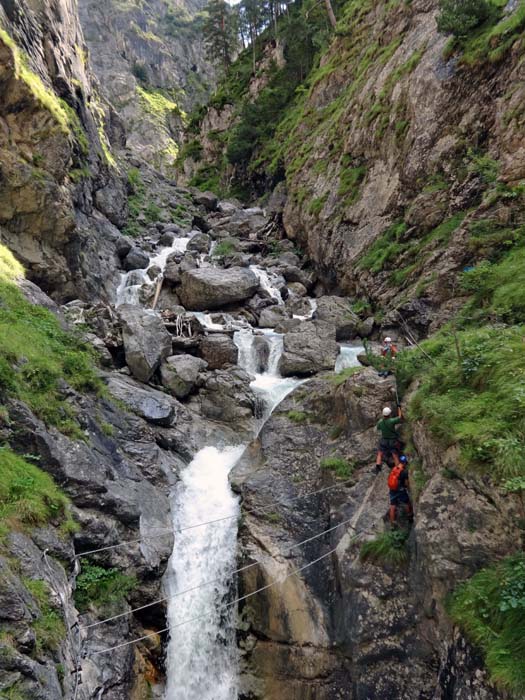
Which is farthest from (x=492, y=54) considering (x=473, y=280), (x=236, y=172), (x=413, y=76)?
(x=236, y=172)

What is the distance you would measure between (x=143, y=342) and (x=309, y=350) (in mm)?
6911

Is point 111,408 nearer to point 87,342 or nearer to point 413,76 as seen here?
point 87,342

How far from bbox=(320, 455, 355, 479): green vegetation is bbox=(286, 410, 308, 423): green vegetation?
2.19 metres

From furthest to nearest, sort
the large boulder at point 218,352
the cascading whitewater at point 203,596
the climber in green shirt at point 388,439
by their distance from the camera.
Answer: the large boulder at point 218,352
the climber in green shirt at point 388,439
the cascading whitewater at point 203,596

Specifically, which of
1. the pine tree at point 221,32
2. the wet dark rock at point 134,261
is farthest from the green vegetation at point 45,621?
the pine tree at point 221,32

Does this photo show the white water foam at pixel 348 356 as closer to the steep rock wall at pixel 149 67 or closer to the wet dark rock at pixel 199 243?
the wet dark rock at pixel 199 243

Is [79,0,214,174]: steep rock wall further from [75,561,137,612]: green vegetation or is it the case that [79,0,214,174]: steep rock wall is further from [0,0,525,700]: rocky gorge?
[75,561,137,612]: green vegetation

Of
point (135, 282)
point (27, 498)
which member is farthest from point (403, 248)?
point (27, 498)

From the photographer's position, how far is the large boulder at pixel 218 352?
58.9ft

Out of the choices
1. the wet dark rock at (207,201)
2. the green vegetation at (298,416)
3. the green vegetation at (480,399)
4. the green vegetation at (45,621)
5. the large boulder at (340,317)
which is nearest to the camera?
Result: the green vegetation at (45,621)

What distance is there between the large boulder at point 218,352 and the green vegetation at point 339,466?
806 centimetres

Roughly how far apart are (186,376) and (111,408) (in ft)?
12.9

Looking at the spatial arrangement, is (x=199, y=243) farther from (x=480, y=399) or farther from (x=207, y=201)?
(x=480, y=399)

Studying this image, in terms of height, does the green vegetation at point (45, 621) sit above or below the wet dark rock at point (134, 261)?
below
